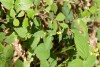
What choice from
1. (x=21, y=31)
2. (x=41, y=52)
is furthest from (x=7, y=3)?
(x=41, y=52)

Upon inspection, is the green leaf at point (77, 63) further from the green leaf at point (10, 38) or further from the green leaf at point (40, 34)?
the green leaf at point (10, 38)

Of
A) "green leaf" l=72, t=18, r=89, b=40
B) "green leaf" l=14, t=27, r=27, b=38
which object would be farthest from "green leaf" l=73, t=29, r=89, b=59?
"green leaf" l=14, t=27, r=27, b=38

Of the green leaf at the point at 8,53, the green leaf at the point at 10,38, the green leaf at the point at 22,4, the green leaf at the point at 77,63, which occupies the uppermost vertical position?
the green leaf at the point at 22,4

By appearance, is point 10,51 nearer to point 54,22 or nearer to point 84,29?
point 54,22

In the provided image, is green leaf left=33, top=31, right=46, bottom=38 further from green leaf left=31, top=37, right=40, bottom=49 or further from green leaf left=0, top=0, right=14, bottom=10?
green leaf left=0, top=0, right=14, bottom=10

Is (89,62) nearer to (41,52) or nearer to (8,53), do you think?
(41,52)

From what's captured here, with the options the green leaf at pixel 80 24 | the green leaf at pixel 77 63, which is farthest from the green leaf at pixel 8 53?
the green leaf at pixel 80 24

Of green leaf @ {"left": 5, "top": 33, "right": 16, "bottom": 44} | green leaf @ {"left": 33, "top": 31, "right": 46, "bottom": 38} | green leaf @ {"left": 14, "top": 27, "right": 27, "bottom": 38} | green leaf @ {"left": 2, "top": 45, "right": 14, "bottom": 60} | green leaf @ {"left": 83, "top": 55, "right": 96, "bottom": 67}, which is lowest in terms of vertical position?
green leaf @ {"left": 83, "top": 55, "right": 96, "bottom": 67}
